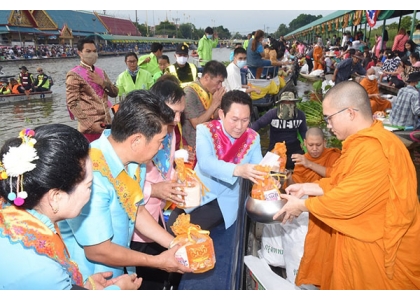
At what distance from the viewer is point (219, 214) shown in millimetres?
2783

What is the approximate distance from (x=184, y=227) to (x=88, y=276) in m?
0.57

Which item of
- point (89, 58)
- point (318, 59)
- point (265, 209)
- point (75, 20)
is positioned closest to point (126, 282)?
point (265, 209)

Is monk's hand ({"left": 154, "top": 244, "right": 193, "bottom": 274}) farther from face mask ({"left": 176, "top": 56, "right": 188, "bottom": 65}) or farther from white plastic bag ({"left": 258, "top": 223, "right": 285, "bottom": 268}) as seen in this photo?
face mask ({"left": 176, "top": 56, "right": 188, "bottom": 65})

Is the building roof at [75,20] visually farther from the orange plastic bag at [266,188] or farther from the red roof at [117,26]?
the orange plastic bag at [266,188]

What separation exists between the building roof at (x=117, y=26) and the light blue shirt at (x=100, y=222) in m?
51.3

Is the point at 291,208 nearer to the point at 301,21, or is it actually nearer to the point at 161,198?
the point at 161,198

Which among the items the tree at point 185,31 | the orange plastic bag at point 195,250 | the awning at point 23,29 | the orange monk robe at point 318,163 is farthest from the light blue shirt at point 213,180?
the tree at point 185,31

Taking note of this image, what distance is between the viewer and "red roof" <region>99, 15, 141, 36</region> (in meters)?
49.2

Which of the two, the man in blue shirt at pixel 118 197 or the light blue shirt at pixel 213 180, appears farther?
the light blue shirt at pixel 213 180

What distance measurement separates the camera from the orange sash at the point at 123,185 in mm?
1683

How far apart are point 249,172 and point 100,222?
1.14 meters

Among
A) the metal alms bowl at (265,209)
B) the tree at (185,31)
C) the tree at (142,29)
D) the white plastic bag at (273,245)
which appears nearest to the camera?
the metal alms bowl at (265,209)

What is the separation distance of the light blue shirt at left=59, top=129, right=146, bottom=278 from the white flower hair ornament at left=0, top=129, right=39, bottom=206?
402 mm

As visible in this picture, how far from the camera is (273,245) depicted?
3062 mm
